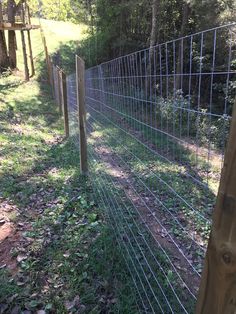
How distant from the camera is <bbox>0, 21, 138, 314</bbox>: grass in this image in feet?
8.83

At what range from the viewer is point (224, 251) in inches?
36.3

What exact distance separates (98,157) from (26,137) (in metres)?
2.33

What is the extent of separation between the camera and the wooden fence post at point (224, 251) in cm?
86

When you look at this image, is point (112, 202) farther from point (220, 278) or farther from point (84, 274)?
point (220, 278)

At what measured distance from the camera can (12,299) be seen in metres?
2.68

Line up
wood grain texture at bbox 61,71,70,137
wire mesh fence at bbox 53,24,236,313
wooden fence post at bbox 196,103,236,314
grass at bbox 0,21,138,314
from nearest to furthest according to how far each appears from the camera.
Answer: wooden fence post at bbox 196,103,236,314 < wire mesh fence at bbox 53,24,236,313 < grass at bbox 0,21,138,314 < wood grain texture at bbox 61,71,70,137

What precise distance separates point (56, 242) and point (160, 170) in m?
3.10

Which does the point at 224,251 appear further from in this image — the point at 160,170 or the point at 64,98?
the point at 64,98

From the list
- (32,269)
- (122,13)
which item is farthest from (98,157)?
(122,13)

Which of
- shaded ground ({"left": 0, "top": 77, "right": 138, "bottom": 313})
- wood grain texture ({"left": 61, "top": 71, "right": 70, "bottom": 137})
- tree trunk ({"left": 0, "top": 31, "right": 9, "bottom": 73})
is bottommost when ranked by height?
shaded ground ({"left": 0, "top": 77, "right": 138, "bottom": 313})

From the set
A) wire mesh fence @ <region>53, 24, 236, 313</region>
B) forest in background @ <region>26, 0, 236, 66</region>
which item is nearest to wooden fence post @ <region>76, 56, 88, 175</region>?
wire mesh fence @ <region>53, 24, 236, 313</region>

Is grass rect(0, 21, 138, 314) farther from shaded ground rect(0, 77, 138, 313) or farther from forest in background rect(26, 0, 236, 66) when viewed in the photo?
forest in background rect(26, 0, 236, 66)

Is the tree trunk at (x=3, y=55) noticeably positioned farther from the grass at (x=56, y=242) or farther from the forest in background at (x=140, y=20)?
the grass at (x=56, y=242)

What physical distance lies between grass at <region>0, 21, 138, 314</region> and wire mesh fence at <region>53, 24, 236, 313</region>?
181 mm
